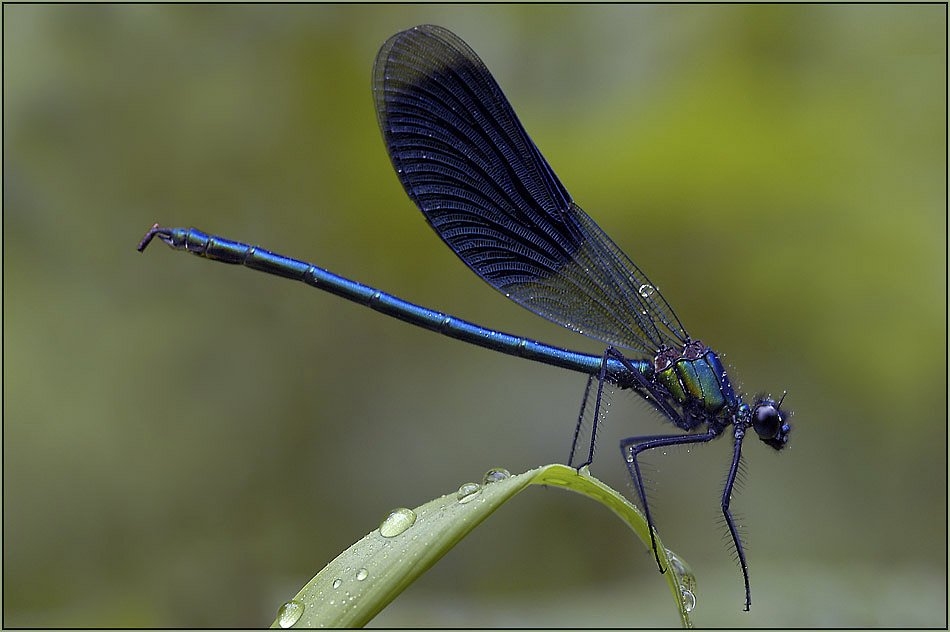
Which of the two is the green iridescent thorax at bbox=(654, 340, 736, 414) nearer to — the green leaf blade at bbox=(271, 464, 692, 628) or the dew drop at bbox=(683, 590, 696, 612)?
the dew drop at bbox=(683, 590, 696, 612)

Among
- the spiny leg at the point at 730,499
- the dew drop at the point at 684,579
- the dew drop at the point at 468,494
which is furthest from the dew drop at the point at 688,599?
the dew drop at the point at 468,494

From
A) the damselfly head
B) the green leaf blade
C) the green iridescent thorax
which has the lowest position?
the green leaf blade

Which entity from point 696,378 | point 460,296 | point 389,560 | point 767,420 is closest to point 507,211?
point 696,378

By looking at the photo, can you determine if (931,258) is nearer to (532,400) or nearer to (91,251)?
(532,400)

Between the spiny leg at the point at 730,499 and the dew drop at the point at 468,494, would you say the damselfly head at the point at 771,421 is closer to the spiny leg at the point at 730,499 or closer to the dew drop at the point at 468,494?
the spiny leg at the point at 730,499

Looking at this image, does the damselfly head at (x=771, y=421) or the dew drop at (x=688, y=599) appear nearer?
the dew drop at (x=688, y=599)

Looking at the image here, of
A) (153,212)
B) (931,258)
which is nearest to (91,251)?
(153,212)

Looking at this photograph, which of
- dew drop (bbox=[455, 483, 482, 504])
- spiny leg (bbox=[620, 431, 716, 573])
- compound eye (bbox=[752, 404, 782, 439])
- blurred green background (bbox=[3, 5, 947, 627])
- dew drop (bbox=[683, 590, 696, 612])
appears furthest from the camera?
blurred green background (bbox=[3, 5, 947, 627])

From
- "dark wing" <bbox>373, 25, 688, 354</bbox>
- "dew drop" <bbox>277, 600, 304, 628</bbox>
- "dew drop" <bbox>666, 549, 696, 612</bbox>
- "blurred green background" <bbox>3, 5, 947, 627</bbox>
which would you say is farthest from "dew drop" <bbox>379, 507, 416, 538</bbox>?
"blurred green background" <bbox>3, 5, 947, 627</bbox>
